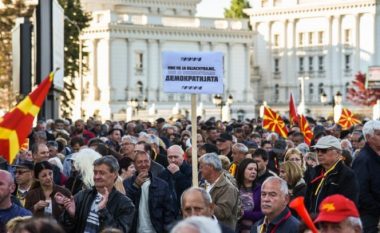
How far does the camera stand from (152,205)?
13.4 metres

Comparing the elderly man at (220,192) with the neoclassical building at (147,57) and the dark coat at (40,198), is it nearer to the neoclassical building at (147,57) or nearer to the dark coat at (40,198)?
the dark coat at (40,198)

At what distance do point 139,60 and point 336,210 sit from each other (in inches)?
3677

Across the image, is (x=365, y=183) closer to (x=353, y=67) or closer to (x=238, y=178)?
(x=238, y=178)

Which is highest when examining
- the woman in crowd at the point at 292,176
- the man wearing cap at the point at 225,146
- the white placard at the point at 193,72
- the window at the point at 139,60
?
the window at the point at 139,60

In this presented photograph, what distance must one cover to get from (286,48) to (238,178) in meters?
103

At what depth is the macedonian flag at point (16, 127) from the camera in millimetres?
13930

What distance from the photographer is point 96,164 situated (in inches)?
477

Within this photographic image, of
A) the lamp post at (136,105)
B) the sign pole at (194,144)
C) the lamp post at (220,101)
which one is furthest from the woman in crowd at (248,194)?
the lamp post at (136,105)

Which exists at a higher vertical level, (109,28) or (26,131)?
(109,28)

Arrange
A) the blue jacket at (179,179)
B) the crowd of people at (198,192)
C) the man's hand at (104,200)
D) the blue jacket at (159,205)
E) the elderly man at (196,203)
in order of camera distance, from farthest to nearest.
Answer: the blue jacket at (179,179) < the blue jacket at (159,205) < the man's hand at (104,200) < the crowd of people at (198,192) < the elderly man at (196,203)

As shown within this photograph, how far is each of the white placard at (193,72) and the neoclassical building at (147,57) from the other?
76.8 meters

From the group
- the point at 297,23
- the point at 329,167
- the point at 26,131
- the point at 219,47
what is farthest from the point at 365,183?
the point at 297,23

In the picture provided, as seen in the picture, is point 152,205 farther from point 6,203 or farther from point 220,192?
point 6,203

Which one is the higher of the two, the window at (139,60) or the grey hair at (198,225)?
the window at (139,60)
